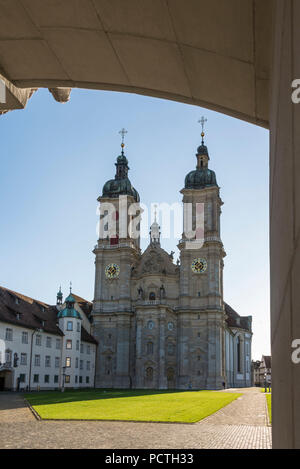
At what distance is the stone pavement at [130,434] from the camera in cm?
1519

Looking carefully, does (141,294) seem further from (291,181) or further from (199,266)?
(291,181)

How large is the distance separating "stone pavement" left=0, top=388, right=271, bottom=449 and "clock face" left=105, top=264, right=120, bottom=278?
55746mm

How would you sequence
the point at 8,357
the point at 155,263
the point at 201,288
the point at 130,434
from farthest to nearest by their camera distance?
the point at 155,263, the point at 201,288, the point at 8,357, the point at 130,434

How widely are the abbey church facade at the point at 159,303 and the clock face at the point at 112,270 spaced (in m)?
0.15

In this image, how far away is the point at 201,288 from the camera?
248ft

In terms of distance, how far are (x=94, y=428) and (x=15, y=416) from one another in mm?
6715

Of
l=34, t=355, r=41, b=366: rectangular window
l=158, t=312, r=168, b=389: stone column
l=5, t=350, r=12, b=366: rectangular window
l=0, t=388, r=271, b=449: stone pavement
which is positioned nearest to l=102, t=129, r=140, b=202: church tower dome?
l=158, t=312, r=168, b=389: stone column

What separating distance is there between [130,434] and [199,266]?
59.5m

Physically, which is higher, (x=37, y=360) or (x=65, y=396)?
(x=37, y=360)

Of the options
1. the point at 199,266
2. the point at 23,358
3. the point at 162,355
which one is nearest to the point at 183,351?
the point at 162,355

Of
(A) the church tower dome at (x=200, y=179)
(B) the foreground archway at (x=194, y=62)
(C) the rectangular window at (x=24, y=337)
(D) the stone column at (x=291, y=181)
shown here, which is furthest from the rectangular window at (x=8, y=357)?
(D) the stone column at (x=291, y=181)

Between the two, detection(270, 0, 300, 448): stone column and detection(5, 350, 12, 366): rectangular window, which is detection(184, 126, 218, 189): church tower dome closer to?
detection(5, 350, 12, 366): rectangular window

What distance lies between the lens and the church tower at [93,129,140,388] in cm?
7544
